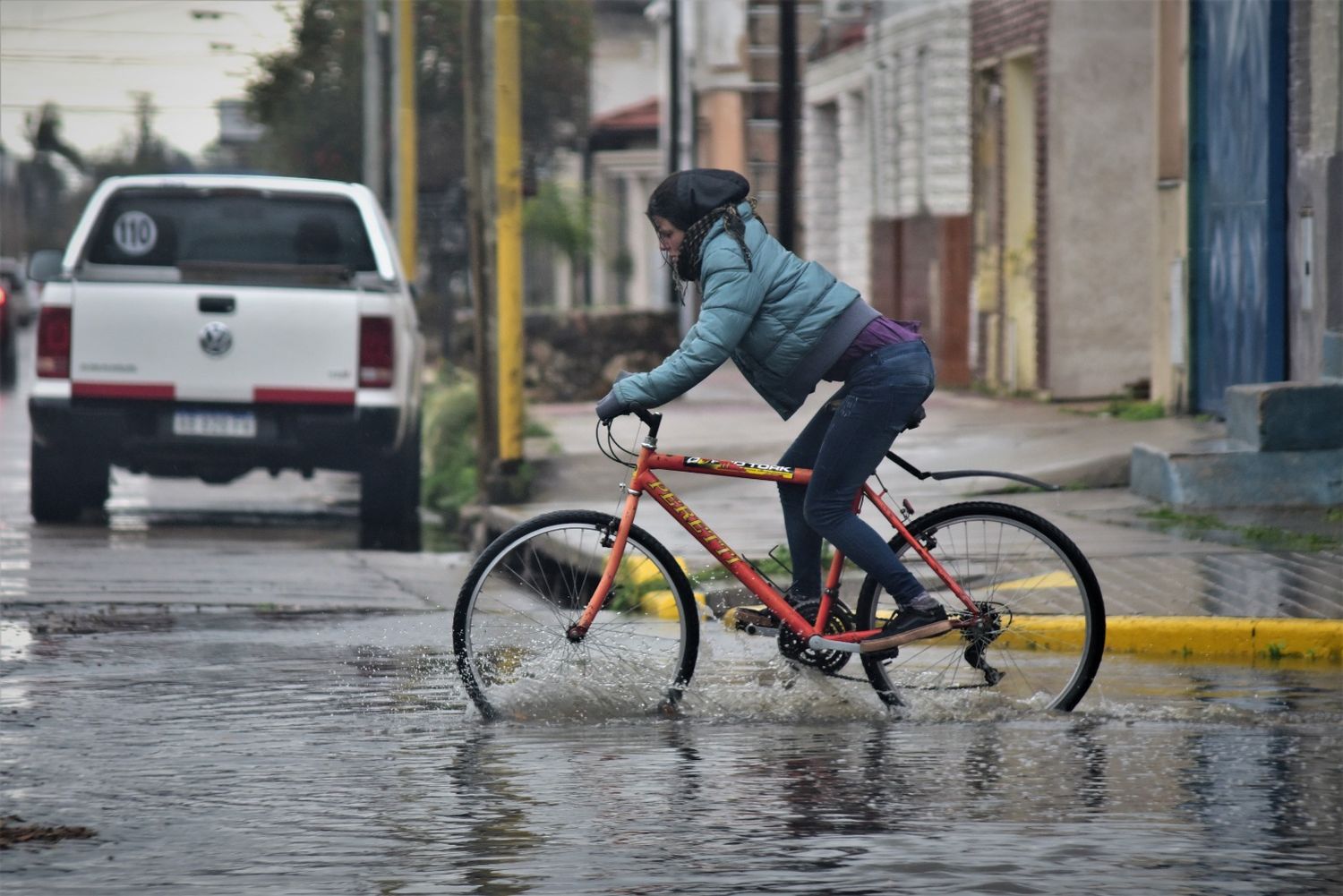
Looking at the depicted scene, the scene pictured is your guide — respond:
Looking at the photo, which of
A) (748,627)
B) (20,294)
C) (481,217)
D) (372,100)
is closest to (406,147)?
(372,100)

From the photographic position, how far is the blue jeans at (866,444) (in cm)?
714

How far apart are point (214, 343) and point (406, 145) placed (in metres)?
18.2

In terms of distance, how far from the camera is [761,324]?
23.3ft

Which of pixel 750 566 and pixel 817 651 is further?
pixel 750 566

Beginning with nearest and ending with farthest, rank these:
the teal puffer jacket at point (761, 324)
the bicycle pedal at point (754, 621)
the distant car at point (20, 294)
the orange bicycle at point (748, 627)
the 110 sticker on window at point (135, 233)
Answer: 1. the teal puffer jacket at point (761, 324)
2. the orange bicycle at point (748, 627)
3. the bicycle pedal at point (754, 621)
4. the 110 sticker on window at point (135, 233)
5. the distant car at point (20, 294)

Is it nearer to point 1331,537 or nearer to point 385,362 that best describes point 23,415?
point 385,362

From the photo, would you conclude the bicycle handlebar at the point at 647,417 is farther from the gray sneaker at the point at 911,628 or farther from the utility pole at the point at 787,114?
the utility pole at the point at 787,114

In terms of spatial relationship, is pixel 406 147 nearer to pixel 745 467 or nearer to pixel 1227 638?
pixel 1227 638

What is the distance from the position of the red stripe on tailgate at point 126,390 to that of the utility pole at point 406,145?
1747 cm

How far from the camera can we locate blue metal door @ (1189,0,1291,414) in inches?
597

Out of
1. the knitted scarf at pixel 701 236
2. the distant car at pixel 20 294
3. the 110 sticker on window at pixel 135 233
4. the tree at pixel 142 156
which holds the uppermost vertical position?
the tree at pixel 142 156

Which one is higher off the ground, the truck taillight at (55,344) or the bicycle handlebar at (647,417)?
the truck taillight at (55,344)

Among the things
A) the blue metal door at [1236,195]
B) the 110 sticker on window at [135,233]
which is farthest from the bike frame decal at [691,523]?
the blue metal door at [1236,195]

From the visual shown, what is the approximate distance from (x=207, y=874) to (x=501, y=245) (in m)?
11.3
